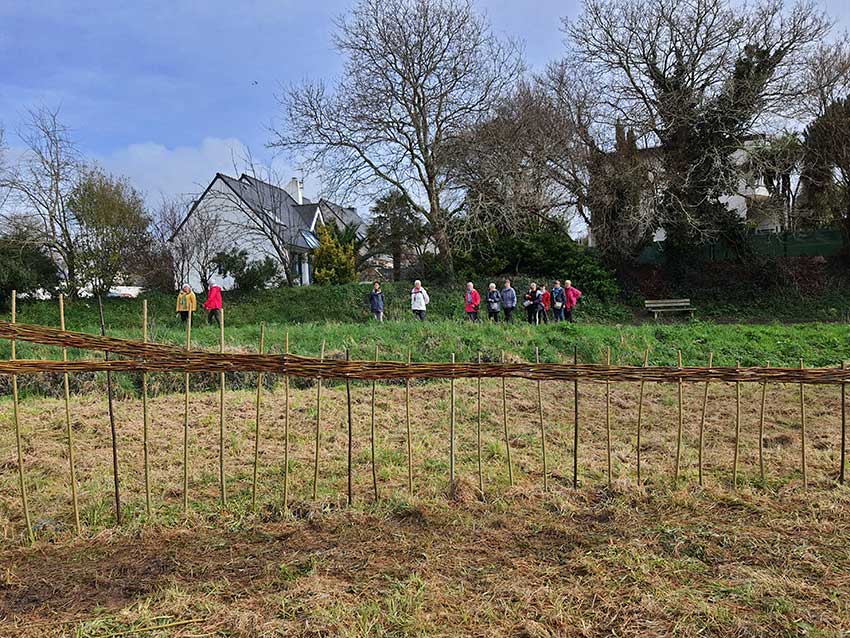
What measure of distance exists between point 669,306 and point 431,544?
617 inches

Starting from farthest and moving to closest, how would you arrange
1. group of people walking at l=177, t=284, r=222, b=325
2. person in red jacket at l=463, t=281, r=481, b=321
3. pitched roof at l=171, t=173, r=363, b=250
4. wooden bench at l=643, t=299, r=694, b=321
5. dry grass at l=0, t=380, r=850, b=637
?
1. pitched roof at l=171, t=173, r=363, b=250
2. wooden bench at l=643, t=299, r=694, b=321
3. person in red jacket at l=463, t=281, r=481, b=321
4. group of people walking at l=177, t=284, r=222, b=325
5. dry grass at l=0, t=380, r=850, b=637

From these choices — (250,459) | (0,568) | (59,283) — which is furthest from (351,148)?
(0,568)

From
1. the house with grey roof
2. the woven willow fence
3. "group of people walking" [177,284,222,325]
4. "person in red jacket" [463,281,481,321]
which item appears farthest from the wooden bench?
the woven willow fence

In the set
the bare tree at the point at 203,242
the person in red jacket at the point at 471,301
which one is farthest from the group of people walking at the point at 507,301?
the bare tree at the point at 203,242

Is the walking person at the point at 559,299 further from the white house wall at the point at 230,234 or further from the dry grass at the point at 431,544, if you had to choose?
the white house wall at the point at 230,234

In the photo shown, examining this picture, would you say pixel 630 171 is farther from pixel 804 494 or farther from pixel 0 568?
pixel 0 568

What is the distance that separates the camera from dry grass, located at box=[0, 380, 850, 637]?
2.63 m

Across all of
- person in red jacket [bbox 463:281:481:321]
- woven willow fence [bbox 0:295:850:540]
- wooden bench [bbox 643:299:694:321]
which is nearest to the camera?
woven willow fence [bbox 0:295:850:540]

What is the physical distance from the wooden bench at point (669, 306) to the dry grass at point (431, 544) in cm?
1153

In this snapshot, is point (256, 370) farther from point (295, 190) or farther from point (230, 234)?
point (295, 190)

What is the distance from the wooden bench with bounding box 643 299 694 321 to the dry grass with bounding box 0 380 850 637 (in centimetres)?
1153

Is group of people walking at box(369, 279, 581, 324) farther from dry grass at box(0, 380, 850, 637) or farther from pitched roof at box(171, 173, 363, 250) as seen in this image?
dry grass at box(0, 380, 850, 637)

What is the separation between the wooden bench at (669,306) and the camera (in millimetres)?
16641

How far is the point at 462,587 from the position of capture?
2.87 meters
